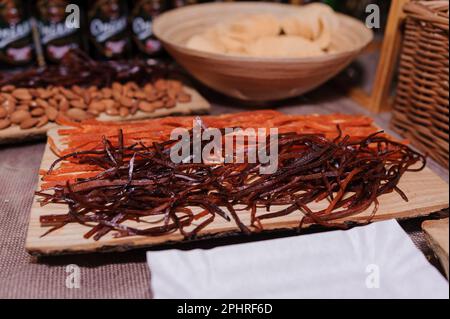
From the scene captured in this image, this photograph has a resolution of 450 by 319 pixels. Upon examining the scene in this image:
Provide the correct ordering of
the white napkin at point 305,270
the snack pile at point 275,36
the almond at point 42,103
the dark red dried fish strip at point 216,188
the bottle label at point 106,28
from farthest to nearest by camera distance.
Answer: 1. the bottle label at point 106,28
2. the snack pile at point 275,36
3. the almond at point 42,103
4. the dark red dried fish strip at point 216,188
5. the white napkin at point 305,270

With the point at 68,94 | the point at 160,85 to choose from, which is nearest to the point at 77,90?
the point at 68,94

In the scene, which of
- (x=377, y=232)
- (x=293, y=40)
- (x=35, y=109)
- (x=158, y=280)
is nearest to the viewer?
(x=158, y=280)

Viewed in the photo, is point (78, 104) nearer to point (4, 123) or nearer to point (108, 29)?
point (4, 123)

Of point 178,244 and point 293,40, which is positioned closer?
point 178,244

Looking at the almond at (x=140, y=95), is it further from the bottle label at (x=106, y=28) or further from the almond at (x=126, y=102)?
the bottle label at (x=106, y=28)

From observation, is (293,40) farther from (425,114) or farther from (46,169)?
(46,169)

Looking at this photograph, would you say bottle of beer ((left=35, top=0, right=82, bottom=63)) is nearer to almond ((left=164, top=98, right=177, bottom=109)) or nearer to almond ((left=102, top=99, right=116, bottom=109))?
almond ((left=102, top=99, right=116, bottom=109))

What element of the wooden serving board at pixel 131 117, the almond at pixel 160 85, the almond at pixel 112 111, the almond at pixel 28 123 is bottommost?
the wooden serving board at pixel 131 117

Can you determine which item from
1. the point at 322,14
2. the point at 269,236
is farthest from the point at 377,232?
the point at 322,14

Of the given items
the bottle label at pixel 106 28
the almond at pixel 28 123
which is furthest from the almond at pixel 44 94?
the bottle label at pixel 106 28
